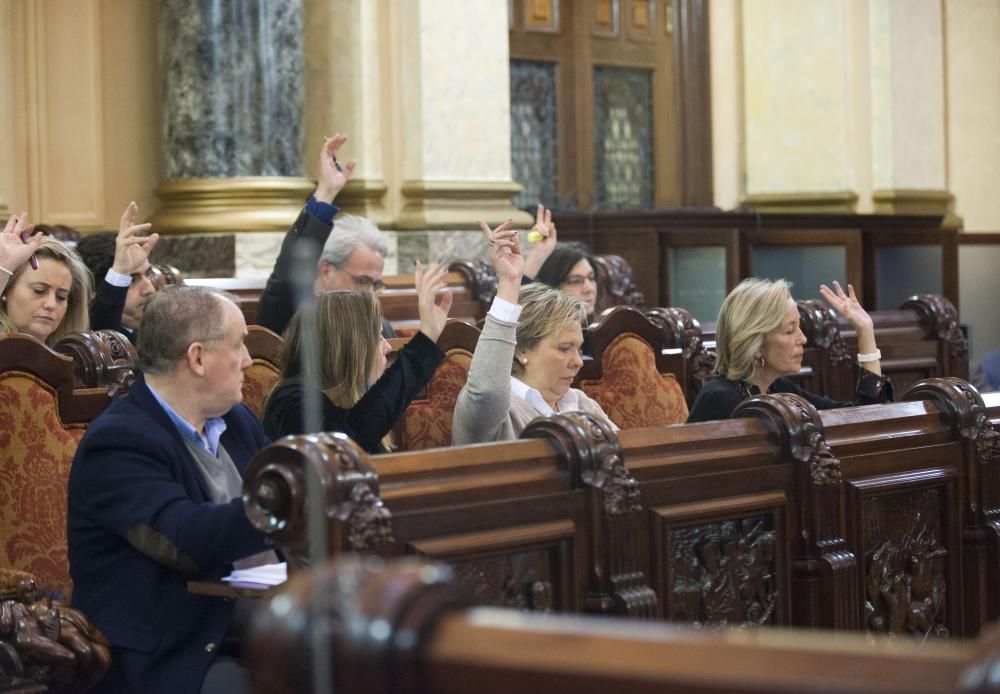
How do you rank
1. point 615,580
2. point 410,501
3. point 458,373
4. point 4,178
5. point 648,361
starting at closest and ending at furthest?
point 410,501
point 615,580
point 458,373
point 648,361
point 4,178

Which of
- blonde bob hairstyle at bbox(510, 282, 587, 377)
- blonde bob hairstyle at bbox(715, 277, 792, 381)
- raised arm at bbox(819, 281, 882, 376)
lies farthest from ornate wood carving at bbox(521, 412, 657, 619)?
raised arm at bbox(819, 281, 882, 376)

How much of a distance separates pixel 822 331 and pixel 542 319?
220 centimetres

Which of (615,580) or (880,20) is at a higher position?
(880,20)

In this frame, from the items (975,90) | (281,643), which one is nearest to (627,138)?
(975,90)

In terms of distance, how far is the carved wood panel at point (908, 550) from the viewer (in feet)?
9.69

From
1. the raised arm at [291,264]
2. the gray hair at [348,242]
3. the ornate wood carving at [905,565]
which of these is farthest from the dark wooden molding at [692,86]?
the ornate wood carving at [905,565]

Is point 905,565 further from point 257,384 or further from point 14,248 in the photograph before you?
point 14,248

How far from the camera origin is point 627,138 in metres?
9.76

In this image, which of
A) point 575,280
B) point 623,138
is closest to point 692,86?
point 623,138

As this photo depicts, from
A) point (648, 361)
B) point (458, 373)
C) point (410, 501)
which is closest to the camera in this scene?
point (410, 501)

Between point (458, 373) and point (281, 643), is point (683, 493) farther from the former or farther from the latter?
point (281, 643)

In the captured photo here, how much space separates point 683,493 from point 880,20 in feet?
23.7

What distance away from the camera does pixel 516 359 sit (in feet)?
11.5

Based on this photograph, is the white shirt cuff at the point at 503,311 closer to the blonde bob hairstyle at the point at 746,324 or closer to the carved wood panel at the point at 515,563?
the carved wood panel at the point at 515,563
